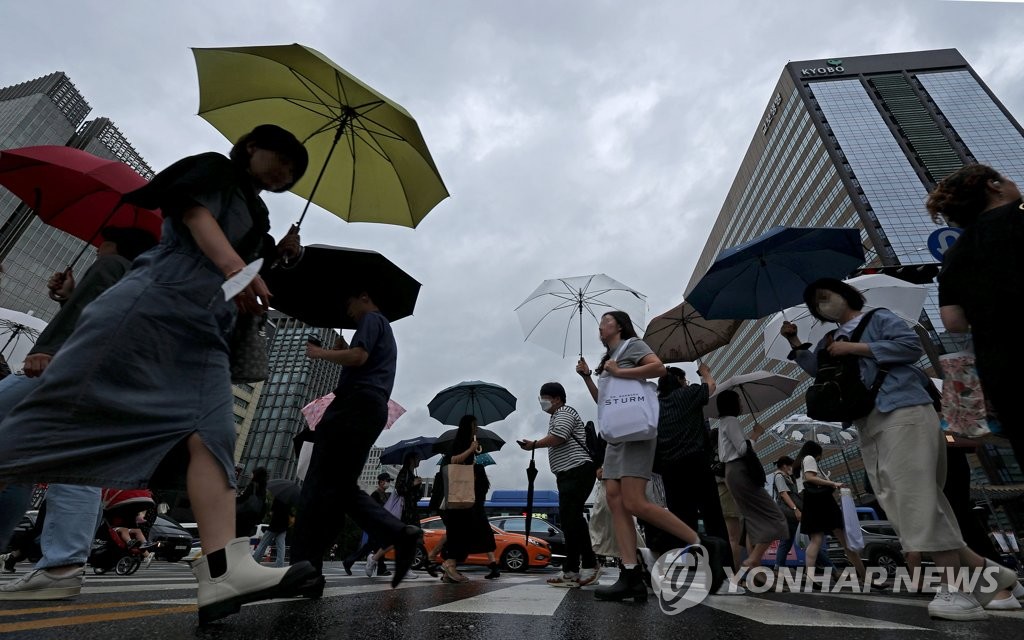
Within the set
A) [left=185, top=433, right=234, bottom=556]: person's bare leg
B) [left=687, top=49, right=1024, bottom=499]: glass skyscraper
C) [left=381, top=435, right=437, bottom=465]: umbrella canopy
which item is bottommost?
[left=185, top=433, right=234, bottom=556]: person's bare leg

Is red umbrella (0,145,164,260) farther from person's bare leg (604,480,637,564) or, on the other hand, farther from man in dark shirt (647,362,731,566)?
man in dark shirt (647,362,731,566)

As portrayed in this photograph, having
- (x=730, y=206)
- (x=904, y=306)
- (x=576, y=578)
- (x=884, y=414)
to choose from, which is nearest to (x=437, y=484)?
(x=576, y=578)

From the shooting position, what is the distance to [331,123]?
3.56m

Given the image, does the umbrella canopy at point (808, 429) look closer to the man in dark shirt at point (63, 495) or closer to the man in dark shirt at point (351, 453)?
the man in dark shirt at point (351, 453)

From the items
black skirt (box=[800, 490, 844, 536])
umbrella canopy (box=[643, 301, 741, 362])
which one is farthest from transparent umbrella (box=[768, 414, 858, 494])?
black skirt (box=[800, 490, 844, 536])

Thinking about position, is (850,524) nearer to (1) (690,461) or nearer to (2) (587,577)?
(1) (690,461)

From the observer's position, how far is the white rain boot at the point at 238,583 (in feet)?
5.08

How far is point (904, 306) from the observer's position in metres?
6.58

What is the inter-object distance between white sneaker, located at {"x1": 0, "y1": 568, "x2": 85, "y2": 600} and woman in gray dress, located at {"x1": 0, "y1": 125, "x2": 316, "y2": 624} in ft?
5.26

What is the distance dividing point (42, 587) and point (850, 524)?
6.77m

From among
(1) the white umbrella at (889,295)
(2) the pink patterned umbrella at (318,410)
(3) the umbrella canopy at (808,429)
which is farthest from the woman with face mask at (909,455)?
(3) the umbrella canopy at (808,429)

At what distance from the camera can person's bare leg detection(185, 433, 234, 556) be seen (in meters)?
1.61

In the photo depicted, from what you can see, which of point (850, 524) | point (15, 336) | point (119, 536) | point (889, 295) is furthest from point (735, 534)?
point (15, 336)

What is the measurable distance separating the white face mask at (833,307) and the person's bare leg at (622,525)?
5.74ft
